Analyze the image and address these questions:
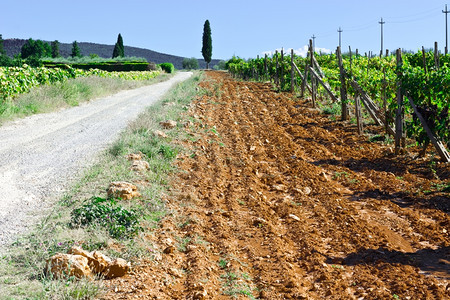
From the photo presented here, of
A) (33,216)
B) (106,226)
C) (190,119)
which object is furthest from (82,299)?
(190,119)

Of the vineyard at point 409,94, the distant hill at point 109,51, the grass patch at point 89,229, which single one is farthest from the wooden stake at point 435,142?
the distant hill at point 109,51

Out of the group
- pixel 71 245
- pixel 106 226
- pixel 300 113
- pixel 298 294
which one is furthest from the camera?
pixel 300 113

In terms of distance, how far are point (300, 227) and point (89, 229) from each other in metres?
2.48

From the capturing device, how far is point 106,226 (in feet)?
16.4

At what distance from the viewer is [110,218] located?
16.6 feet

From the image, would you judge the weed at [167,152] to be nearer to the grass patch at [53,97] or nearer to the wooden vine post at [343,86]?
the wooden vine post at [343,86]

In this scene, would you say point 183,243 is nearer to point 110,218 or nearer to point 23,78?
point 110,218

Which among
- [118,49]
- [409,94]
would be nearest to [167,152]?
[409,94]

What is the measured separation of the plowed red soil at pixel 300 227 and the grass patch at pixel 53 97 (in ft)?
22.0

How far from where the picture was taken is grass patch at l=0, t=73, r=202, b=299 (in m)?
3.81

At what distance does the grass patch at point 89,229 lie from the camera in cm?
381

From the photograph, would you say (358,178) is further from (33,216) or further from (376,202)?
(33,216)

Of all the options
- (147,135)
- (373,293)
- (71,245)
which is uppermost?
(147,135)

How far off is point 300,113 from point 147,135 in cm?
701
